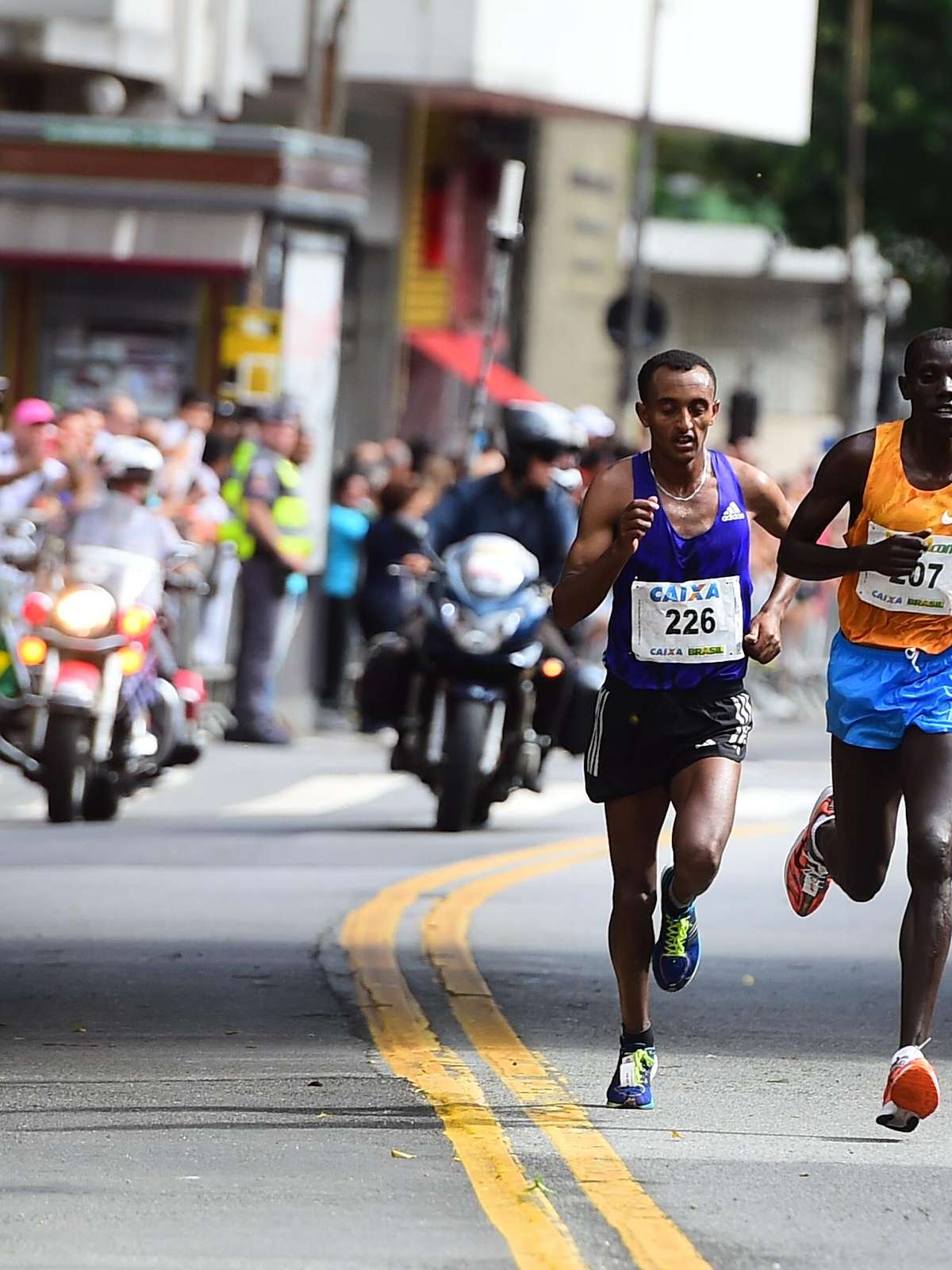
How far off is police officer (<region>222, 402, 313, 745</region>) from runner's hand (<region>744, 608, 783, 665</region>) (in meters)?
13.3

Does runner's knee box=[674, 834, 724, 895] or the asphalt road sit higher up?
runner's knee box=[674, 834, 724, 895]

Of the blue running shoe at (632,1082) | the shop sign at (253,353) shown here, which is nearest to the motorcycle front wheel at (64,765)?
the blue running shoe at (632,1082)

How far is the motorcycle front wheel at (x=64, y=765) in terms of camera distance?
15375 millimetres

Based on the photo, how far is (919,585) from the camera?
8.34m

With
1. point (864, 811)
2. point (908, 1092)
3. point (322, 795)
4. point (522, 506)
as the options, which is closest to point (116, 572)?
point (522, 506)

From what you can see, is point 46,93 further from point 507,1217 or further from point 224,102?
point 507,1217

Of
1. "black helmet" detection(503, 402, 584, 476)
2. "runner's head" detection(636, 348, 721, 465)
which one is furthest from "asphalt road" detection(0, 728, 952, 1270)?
"black helmet" detection(503, 402, 584, 476)

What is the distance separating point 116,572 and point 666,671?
7.74 meters

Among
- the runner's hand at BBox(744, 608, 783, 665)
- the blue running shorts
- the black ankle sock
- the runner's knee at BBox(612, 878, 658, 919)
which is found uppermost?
the runner's hand at BBox(744, 608, 783, 665)

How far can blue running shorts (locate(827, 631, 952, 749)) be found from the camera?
8336 mm

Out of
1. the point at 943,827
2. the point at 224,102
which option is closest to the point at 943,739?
the point at 943,827

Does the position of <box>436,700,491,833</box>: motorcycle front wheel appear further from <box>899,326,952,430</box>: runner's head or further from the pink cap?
<box>899,326,952,430</box>: runner's head

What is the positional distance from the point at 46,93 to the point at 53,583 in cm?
1618

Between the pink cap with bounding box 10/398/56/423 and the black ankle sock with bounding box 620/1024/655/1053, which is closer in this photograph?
the black ankle sock with bounding box 620/1024/655/1053
